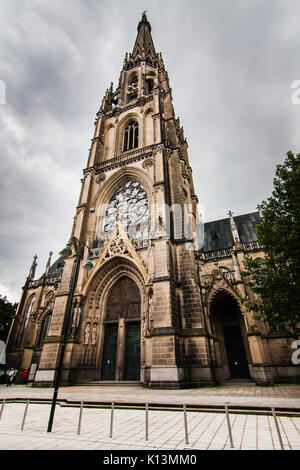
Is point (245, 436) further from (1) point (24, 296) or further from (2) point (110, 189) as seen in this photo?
(1) point (24, 296)

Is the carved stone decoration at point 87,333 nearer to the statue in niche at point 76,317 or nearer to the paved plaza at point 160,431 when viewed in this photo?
the statue in niche at point 76,317

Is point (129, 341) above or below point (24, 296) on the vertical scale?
below

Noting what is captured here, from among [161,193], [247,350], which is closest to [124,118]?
[161,193]

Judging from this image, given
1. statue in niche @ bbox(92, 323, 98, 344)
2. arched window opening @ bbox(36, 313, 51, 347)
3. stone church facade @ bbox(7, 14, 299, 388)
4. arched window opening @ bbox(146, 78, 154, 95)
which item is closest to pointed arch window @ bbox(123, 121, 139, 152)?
stone church facade @ bbox(7, 14, 299, 388)

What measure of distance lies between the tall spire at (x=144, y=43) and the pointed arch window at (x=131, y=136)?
15.3m

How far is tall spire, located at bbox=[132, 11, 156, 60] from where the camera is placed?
3562 cm

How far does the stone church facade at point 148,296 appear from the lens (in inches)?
522

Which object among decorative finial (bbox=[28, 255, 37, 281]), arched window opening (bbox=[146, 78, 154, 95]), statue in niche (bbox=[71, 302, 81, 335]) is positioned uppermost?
arched window opening (bbox=[146, 78, 154, 95])

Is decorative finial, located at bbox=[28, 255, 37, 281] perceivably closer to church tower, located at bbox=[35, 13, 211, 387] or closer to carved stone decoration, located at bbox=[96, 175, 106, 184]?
church tower, located at bbox=[35, 13, 211, 387]

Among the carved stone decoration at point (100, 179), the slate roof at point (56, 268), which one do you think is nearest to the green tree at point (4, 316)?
the slate roof at point (56, 268)

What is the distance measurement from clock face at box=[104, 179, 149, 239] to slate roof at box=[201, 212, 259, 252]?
750cm
